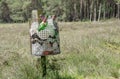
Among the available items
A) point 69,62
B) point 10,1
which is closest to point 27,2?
point 10,1

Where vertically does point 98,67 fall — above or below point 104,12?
above

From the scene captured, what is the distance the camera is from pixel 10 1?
79.4m

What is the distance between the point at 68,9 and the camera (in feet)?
236

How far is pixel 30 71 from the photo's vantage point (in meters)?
6.79

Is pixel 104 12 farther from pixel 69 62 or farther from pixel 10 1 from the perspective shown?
pixel 69 62

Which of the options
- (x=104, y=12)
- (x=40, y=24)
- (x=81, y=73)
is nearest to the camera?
(x=40, y=24)

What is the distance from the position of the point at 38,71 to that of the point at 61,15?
65.7 metres

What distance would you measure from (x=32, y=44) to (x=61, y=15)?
216 feet

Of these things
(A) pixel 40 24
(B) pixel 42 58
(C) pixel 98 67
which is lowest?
(C) pixel 98 67

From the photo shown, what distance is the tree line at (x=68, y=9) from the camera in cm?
7044

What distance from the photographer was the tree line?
231ft

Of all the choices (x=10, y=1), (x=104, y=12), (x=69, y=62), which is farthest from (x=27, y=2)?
(x=69, y=62)

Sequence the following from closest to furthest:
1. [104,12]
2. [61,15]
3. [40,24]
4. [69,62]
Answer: [40,24]
[69,62]
[104,12]
[61,15]

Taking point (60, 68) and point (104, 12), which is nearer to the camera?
point (60, 68)
